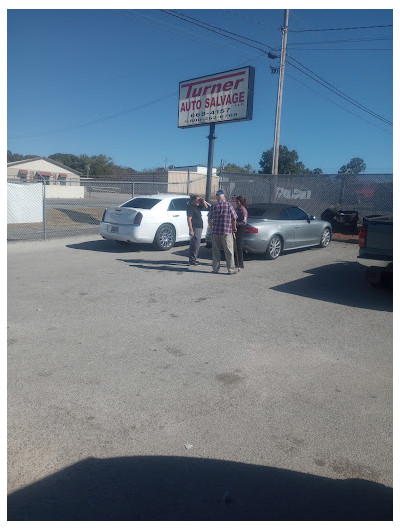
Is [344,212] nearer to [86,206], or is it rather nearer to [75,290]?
[75,290]

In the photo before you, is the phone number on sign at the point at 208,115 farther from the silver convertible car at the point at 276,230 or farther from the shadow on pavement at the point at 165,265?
the shadow on pavement at the point at 165,265

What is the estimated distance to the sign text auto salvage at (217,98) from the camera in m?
14.5

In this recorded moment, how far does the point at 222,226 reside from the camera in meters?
8.60

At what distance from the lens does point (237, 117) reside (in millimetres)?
14625

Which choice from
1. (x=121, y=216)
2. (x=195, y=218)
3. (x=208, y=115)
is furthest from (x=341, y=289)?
(x=208, y=115)

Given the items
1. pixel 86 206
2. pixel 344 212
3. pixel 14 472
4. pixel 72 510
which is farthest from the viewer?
pixel 86 206

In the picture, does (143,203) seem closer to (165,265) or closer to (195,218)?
(165,265)

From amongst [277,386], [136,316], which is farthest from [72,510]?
[136,316]

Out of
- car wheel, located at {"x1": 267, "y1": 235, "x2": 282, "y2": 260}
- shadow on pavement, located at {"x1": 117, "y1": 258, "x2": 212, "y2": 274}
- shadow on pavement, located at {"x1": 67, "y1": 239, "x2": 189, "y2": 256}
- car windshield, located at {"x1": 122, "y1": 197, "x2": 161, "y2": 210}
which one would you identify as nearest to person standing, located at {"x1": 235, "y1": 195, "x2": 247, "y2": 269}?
shadow on pavement, located at {"x1": 117, "y1": 258, "x2": 212, "y2": 274}

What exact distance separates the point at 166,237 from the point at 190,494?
377 inches

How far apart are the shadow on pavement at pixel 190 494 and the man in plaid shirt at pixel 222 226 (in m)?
6.13

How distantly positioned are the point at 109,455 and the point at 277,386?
1.76 meters

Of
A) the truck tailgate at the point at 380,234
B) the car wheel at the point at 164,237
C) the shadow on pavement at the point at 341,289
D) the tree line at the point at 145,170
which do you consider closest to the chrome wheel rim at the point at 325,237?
the shadow on pavement at the point at 341,289

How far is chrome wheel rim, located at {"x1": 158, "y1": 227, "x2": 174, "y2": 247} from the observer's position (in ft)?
38.2
